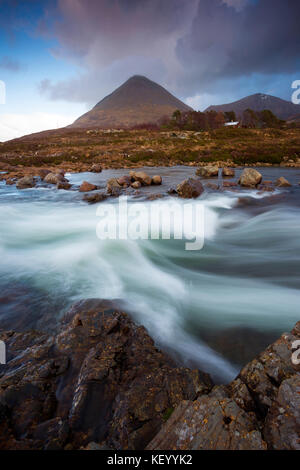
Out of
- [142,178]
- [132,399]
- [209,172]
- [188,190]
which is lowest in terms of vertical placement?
[132,399]

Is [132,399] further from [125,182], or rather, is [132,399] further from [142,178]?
[142,178]

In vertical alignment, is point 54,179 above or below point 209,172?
below

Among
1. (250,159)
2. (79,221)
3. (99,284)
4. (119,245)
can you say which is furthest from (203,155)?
(99,284)

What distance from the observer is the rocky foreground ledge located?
5.70 ft

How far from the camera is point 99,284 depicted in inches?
191

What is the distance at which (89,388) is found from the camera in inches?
89.1

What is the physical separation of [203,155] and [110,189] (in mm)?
18060

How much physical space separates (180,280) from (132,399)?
3.30m

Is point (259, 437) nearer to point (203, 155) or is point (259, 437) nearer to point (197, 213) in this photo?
point (197, 213)

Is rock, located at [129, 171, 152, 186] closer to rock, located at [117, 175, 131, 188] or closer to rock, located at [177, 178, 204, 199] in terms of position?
rock, located at [117, 175, 131, 188]
